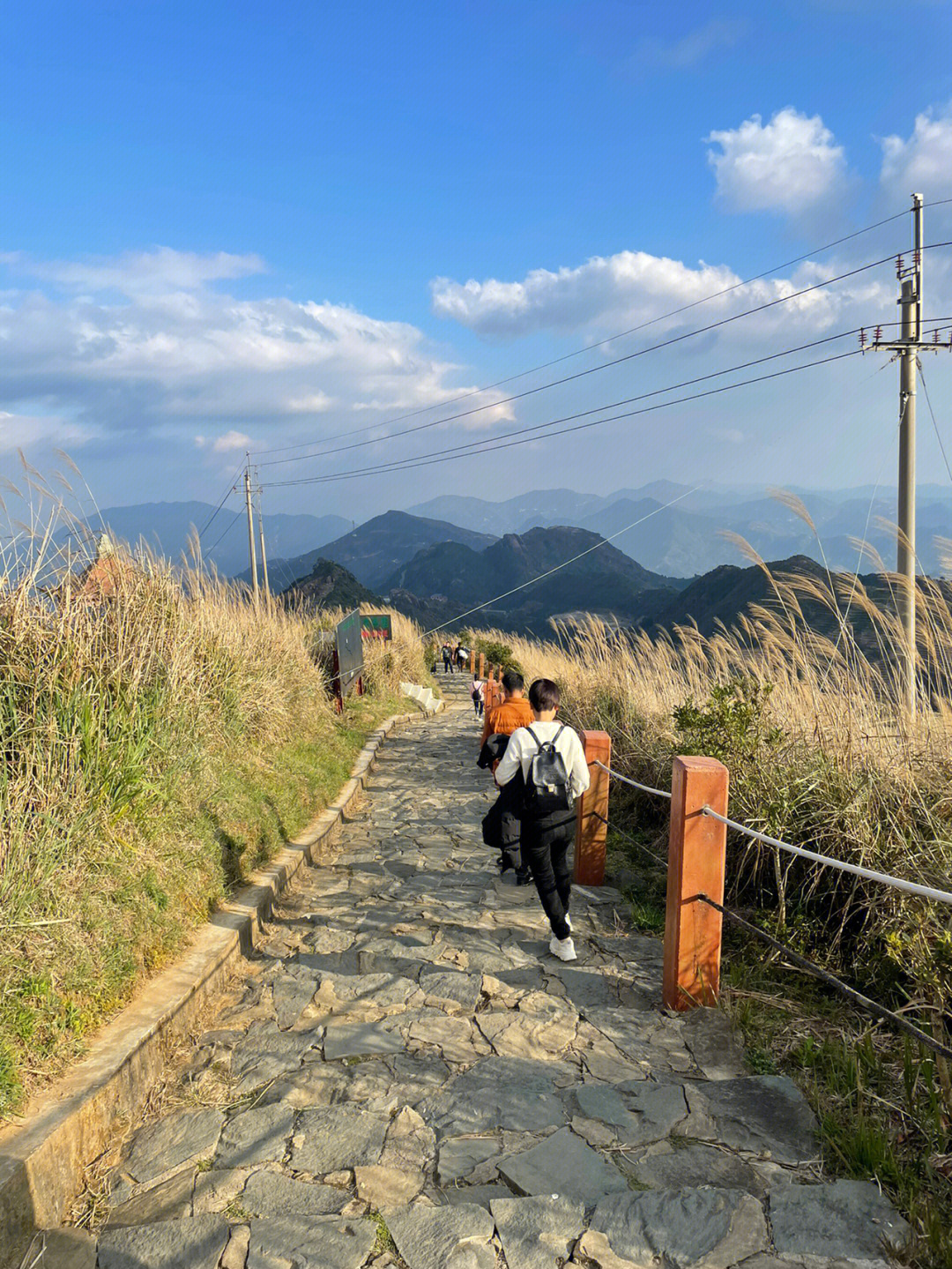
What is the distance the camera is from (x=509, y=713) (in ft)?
20.8

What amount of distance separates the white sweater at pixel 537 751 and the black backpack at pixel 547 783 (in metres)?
0.03

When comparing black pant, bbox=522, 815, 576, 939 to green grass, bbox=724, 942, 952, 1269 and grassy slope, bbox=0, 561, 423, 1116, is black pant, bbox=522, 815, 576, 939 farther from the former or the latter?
grassy slope, bbox=0, 561, 423, 1116

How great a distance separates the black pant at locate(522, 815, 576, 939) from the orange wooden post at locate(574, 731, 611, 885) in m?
1.24

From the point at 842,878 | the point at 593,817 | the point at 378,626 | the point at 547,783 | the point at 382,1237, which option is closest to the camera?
the point at 382,1237

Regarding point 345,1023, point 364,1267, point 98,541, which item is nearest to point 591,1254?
point 364,1267

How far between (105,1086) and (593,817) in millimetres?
3510

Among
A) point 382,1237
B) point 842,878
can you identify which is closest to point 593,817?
point 842,878

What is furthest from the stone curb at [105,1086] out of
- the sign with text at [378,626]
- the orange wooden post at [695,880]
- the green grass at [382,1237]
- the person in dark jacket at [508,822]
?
the sign with text at [378,626]

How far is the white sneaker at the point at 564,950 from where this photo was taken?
169 inches

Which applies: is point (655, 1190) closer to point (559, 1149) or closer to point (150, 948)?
point (559, 1149)

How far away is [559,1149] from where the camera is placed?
8.75ft

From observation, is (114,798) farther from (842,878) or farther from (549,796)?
(842,878)

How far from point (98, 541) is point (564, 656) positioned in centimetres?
816

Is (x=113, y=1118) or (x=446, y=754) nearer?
(x=113, y=1118)
